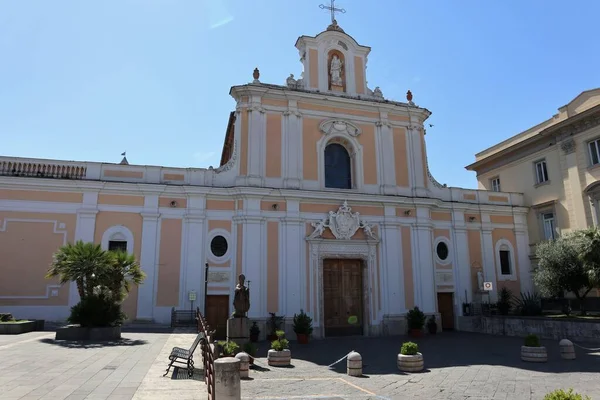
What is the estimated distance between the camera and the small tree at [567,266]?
18.5 metres

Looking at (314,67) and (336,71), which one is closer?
(314,67)

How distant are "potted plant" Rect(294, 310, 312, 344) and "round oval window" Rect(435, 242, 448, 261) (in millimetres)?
8452

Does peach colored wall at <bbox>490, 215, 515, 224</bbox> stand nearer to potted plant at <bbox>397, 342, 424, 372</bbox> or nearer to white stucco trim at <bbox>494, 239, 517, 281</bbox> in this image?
white stucco trim at <bbox>494, 239, 517, 281</bbox>

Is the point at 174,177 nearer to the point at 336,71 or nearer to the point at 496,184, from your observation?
the point at 336,71

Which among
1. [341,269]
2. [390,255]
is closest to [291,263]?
Result: [341,269]

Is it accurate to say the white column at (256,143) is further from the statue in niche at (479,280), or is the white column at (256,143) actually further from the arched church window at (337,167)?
the statue in niche at (479,280)

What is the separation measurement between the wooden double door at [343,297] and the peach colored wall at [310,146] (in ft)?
14.2

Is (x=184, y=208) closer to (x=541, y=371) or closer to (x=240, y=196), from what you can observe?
(x=240, y=196)

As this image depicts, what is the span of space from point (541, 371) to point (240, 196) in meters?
13.5

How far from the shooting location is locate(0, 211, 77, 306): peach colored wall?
1802cm

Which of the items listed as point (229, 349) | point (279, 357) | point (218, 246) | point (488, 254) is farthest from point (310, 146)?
point (229, 349)

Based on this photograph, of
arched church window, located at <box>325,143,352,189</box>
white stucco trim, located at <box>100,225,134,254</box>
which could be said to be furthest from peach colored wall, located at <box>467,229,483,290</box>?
white stucco trim, located at <box>100,225,134,254</box>

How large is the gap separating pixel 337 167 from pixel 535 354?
512 inches

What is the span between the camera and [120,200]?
19828mm
